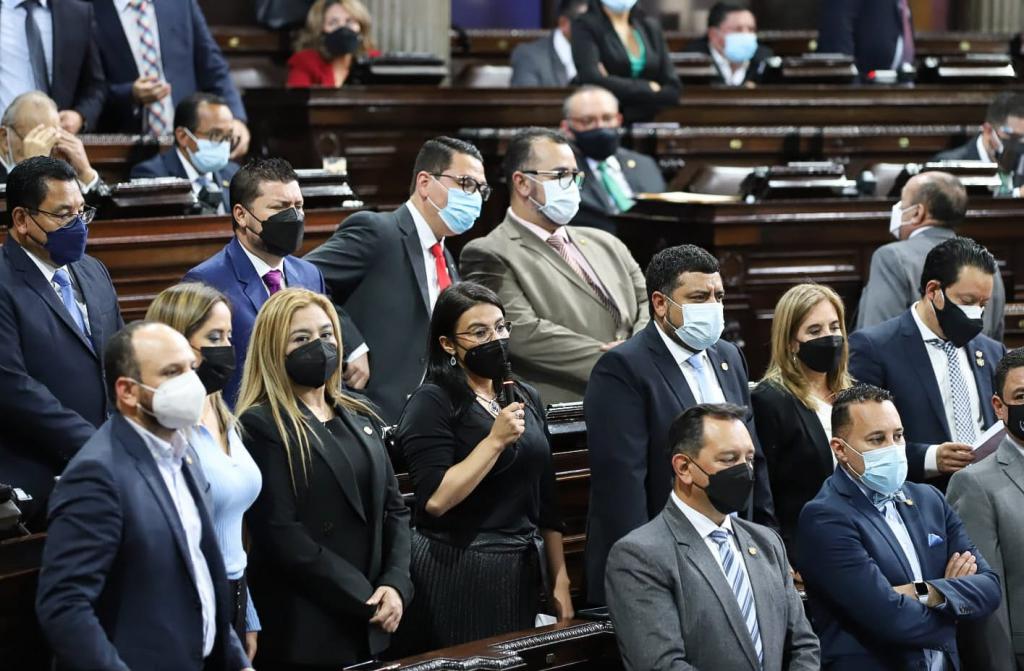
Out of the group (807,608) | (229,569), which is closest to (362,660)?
(229,569)

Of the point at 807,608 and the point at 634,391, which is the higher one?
the point at 634,391

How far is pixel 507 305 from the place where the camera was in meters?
4.60

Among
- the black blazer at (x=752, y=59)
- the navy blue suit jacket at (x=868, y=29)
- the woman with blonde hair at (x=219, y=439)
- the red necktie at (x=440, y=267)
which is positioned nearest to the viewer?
the woman with blonde hair at (x=219, y=439)

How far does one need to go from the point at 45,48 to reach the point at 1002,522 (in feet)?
11.5

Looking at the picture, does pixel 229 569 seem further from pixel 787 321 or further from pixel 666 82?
pixel 666 82

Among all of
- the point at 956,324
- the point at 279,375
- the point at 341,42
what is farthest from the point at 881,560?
the point at 341,42

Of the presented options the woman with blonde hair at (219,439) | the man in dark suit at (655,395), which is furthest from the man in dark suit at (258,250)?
the man in dark suit at (655,395)

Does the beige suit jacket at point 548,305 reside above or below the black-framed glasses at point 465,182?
below

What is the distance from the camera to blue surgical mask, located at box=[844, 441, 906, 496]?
3.76 m

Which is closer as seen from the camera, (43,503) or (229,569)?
(229,569)

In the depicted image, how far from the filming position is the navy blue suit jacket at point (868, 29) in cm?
834

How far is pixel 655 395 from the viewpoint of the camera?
12.6 ft

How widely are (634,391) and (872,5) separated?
508 centimetres

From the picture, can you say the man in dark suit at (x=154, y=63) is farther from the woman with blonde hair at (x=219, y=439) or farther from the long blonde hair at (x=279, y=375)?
the woman with blonde hair at (x=219, y=439)
